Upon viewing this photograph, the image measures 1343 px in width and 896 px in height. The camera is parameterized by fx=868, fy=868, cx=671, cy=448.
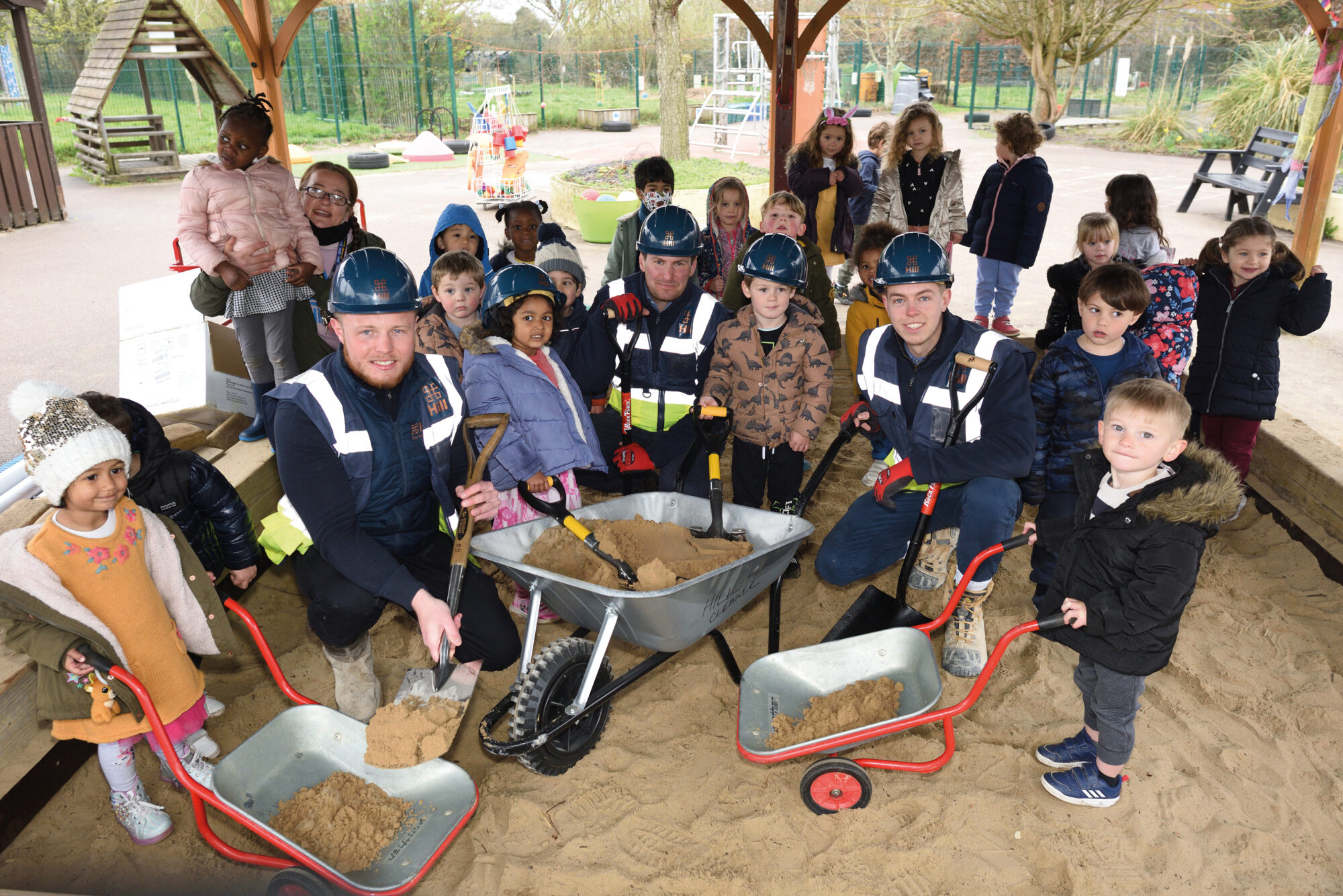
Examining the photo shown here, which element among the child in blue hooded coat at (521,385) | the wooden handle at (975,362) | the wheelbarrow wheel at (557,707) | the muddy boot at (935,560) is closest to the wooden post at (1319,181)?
the muddy boot at (935,560)

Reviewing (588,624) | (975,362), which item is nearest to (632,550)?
(588,624)

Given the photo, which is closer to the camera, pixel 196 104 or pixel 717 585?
pixel 717 585

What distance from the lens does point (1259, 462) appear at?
4.50 meters

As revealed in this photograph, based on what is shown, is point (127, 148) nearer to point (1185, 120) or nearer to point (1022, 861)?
point (1022, 861)

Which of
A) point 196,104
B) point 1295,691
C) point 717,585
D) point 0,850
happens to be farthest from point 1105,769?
point 196,104

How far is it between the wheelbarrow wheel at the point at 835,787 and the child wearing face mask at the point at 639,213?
3.39 m

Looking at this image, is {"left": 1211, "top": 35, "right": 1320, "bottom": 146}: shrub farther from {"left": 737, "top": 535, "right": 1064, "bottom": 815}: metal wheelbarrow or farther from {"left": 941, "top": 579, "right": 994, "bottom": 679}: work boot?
{"left": 737, "top": 535, "right": 1064, "bottom": 815}: metal wheelbarrow

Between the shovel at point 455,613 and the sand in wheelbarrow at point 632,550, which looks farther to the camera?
the sand in wheelbarrow at point 632,550

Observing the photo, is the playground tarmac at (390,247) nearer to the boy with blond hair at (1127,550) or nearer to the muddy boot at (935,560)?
the muddy boot at (935,560)

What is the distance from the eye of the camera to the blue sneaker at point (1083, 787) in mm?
2689

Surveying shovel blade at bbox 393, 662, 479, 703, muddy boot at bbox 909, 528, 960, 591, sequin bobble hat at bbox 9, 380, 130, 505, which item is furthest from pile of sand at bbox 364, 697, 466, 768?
muddy boot at bbox 909, 528, 960, 591

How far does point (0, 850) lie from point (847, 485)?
12.6 feet

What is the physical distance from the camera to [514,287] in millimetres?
3291

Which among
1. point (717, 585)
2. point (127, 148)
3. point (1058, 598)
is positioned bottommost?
point (1058, 598)
